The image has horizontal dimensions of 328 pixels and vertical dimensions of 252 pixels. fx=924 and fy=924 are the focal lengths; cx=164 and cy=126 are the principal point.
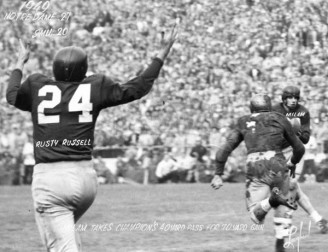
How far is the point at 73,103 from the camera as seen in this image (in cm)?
532

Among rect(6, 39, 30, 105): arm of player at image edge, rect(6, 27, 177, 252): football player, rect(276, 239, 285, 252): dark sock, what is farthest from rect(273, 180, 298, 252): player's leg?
rect(6, 39, 30, 105): arm of player at image edge

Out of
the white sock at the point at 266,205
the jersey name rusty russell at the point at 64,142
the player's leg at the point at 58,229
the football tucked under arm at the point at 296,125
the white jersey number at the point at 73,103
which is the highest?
the white jersey number at the point at 73,103

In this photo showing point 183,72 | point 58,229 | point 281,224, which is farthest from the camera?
point 183,72

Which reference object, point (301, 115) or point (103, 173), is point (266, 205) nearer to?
point (301, 115)

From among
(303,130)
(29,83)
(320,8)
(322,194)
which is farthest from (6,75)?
(29,83)

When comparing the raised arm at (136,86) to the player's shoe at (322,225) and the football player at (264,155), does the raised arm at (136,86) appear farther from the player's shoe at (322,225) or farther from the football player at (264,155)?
the player's shoe at (322,225)

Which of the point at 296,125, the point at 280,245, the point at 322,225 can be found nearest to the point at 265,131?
the point at 280,245

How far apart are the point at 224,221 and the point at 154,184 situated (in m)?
8.72

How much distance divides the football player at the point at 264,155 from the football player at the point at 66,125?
9.97ft

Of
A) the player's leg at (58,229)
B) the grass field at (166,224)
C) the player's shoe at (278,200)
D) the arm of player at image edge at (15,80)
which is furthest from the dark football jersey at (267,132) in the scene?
the player's leg at (58,229)

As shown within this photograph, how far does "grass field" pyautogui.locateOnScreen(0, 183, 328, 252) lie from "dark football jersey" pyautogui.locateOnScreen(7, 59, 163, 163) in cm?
354

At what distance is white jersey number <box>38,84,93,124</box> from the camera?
5324mm

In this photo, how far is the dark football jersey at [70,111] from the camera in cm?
531

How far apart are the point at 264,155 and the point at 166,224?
3.20 metres
